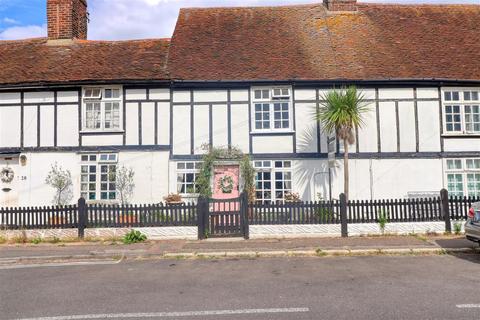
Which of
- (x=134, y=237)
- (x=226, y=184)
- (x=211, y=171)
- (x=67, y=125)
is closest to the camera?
(x=134, y=237)

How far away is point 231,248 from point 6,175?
31.8 ft

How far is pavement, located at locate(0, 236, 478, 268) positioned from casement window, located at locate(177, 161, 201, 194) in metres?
3.44

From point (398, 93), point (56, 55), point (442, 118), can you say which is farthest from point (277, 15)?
point (56, 55)

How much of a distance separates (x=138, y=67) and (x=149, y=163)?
384cm

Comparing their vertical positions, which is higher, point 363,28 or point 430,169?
point 363,28

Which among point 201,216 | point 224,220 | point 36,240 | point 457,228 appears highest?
point 201,216

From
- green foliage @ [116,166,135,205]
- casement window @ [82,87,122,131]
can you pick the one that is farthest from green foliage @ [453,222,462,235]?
casement window @ [82,87,122,131]

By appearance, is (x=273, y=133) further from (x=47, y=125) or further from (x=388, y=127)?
(x=47, y=125)

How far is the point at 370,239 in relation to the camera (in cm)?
1098

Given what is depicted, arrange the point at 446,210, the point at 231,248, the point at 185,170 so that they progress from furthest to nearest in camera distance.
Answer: the point at 185,170, the point at 446,210, the point at 231,248

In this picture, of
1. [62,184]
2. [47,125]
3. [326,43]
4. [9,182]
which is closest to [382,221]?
[326,43]

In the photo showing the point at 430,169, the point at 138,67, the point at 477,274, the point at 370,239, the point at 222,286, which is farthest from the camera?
the point at 138,67

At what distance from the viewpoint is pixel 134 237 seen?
1137 cm

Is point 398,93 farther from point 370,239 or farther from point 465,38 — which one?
point 370,239
